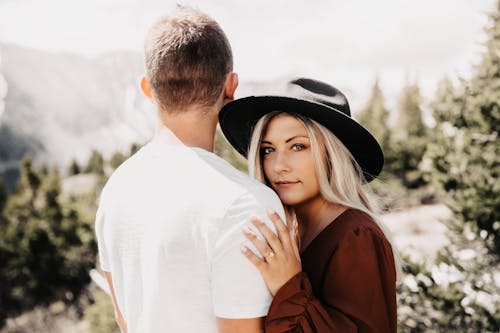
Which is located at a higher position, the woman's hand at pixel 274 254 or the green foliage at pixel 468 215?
the woman's hand at pixel 274 254

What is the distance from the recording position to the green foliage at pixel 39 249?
20.4m

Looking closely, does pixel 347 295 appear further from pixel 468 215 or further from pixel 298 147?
pixel 468 215

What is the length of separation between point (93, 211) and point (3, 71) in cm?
15161

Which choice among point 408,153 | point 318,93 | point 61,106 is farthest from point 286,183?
point 61,106

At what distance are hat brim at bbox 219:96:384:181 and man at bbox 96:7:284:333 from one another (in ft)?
1.05

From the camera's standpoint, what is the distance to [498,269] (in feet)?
19.6

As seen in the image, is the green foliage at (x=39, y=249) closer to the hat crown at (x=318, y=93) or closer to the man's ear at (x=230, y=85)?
the hat crown at (x=318, y=93)

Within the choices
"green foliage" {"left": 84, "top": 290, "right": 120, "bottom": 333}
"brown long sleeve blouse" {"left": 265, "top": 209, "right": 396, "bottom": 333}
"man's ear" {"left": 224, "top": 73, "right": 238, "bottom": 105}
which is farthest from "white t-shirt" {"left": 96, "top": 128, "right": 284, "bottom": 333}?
"green foliage" {"left": 84, "top": 290, "right": 120, "bottom": 333}

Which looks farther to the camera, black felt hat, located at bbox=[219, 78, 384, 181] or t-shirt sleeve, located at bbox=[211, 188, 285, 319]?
black felt hat, located at bbox=[219, 78, 384, 181]

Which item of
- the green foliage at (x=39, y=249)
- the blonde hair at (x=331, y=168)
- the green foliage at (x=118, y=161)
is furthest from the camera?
the green foliage at (x=118, y=161)

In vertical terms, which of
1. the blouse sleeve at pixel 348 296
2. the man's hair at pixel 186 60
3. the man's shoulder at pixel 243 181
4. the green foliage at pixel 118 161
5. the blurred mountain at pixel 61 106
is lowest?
the blurred mountain at pixel 61 106

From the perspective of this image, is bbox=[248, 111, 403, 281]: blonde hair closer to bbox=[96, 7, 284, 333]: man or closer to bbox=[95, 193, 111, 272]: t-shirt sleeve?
bbox=[96, 7, 284, 333]: man

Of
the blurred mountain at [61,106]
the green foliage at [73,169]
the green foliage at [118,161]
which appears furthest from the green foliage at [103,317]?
the blurred mountain at [61,106]

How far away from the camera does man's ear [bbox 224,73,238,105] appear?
1.74 m
